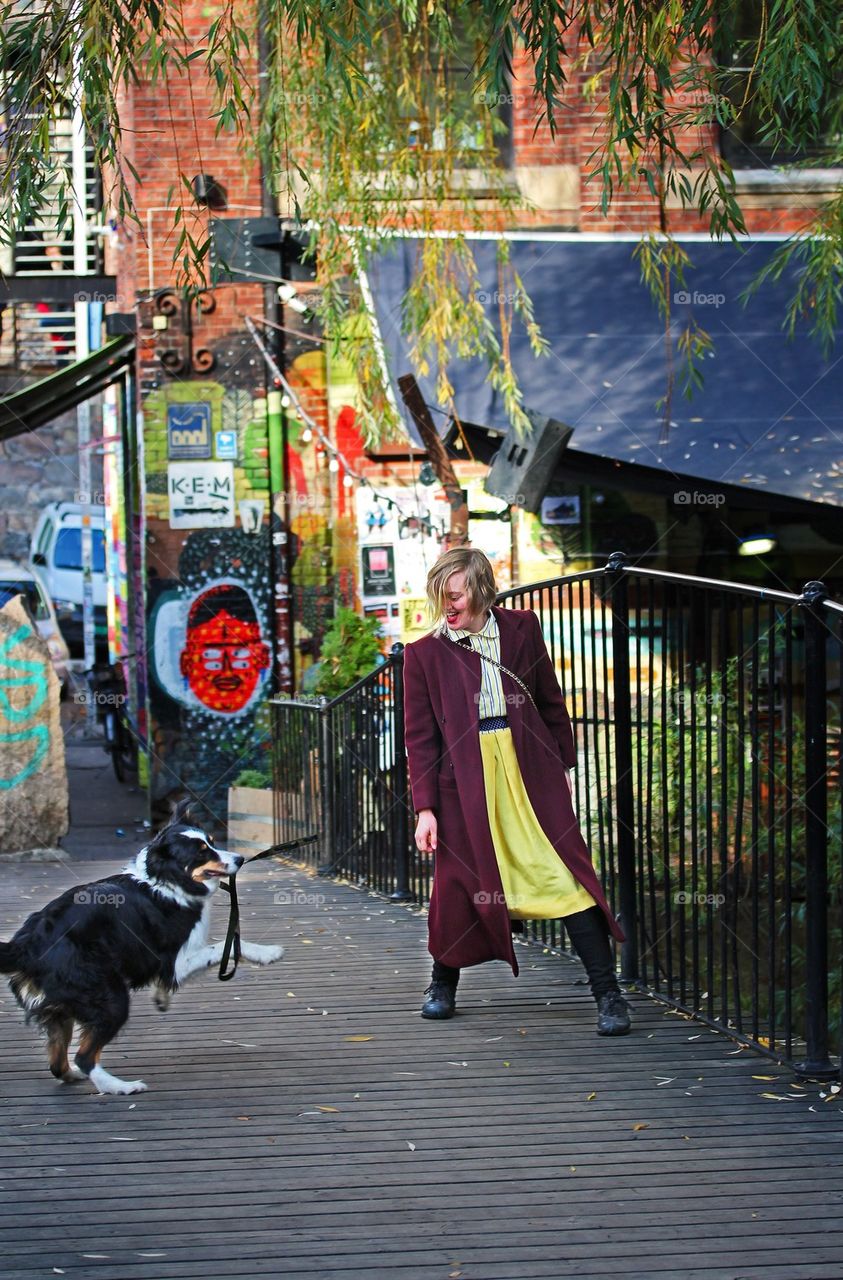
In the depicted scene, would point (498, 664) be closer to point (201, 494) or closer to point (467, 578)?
point (467, 578)

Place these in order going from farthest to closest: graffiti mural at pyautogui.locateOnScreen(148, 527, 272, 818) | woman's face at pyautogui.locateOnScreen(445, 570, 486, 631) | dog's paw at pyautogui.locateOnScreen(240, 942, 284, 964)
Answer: graffiti mural at pyautogui.locateOnScreen(148, 527, 272, 818) → dog's paw at pyautogui.locateOnScreen(240, 942, 284, 964) → woman's face at pyautogui.locateOnScreen(445, 570, 486, 631)

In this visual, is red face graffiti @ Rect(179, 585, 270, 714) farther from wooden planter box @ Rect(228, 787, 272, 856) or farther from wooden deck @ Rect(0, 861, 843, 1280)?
wooden deck @ Rect(0, 861, 843, 1280)

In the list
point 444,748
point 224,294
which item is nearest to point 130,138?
point 224,294

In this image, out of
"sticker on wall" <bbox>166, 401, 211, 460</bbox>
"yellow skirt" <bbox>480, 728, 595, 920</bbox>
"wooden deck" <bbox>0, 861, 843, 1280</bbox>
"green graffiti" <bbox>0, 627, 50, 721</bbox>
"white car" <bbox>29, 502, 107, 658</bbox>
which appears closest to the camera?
"wooden deck" <bbox>0, 861, 843, 1280</bbox>

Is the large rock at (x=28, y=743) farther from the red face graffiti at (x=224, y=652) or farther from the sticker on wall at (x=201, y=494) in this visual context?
the sticker on wall at (x=201, y=494)

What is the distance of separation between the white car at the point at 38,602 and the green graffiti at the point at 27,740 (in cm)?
1159

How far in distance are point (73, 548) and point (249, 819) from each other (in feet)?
40.5

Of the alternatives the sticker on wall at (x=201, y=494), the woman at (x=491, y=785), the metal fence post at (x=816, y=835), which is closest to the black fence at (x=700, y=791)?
the metal fence post at (x=816, y=835)

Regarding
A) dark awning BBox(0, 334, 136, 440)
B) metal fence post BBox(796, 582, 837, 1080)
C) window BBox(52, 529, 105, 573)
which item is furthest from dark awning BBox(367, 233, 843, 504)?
window BBox(52, 529, 105, 573)

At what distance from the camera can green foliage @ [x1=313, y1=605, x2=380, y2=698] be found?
12.8 meters

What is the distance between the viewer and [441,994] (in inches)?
228

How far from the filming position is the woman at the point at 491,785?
5.45 m

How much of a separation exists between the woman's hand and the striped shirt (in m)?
0.41

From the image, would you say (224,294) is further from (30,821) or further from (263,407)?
(30,821)
